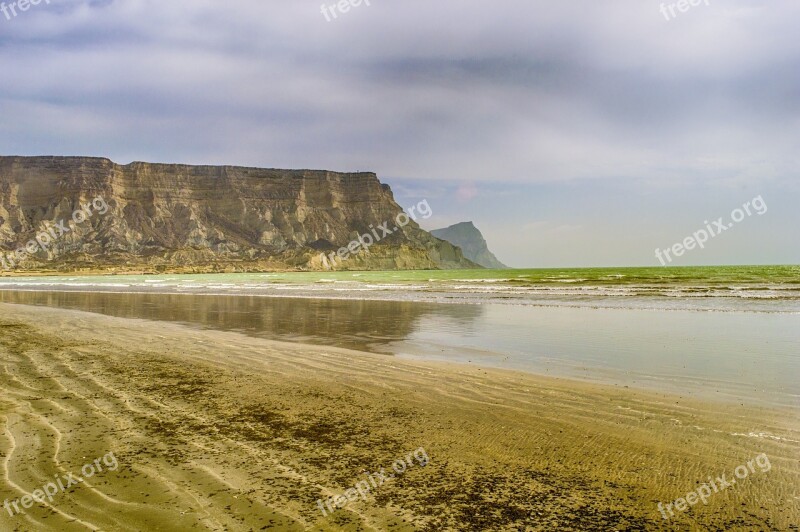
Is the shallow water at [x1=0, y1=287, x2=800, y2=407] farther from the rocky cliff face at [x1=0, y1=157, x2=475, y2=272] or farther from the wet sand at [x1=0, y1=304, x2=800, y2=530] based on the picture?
the rocky cliff face at [x1=0, y1=157, x2=475, y2=272]

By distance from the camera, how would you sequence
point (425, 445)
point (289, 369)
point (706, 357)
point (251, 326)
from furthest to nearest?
1. point (251, 326)
2. point (706, 357)
3. point (289, 369)
4. point (425, 445)

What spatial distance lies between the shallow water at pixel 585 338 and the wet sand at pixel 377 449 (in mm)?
1415

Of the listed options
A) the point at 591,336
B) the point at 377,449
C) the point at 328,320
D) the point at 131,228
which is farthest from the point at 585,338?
the point at 131,228

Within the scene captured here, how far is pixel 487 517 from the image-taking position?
12.7 feet

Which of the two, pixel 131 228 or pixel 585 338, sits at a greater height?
pixel 131 228

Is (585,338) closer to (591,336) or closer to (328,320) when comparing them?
(591,336)

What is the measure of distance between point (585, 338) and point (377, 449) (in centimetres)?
1061

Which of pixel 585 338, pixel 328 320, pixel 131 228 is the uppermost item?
pixel 131 228

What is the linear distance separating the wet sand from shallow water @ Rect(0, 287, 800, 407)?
1.42m

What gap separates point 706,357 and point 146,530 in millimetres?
11770

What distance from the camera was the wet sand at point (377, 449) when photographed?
3949 millimetres

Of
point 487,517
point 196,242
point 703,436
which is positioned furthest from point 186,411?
point 196,242

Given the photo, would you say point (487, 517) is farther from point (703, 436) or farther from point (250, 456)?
point (703, 436)

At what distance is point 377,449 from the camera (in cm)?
541
